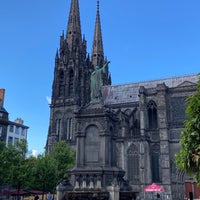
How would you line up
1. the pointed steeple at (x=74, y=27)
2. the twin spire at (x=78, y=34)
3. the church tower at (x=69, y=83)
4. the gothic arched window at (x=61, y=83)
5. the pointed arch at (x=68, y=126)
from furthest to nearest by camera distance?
the twin spire at (x=78, y=34)
the pointed steeple at (x=74, y=27)
the gothic arched window at (x=61, y=83)
the church tower at (x=69, y=83)
the pointed arch at (x=68, y=126)

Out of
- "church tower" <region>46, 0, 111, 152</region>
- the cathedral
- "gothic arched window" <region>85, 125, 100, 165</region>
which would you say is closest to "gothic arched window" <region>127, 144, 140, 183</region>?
the cathedral

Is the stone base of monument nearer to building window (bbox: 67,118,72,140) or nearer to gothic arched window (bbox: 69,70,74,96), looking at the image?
building window (bbox: 67,118,72,140)

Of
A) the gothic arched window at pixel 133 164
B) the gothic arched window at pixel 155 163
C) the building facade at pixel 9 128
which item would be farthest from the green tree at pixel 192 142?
the building facade at pixel 9 128

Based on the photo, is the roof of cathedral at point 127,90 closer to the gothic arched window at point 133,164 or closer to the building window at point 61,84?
the building window at point 61,84

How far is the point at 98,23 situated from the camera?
69.1 meters

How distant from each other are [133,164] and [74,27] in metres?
33.4

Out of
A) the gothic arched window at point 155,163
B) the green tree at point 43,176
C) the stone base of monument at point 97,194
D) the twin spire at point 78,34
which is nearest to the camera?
the stone base of monument at point 97,194

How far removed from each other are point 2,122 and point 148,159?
2112cm

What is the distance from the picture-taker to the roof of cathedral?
48.7 metres

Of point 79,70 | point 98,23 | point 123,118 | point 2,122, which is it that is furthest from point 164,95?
point 98,23

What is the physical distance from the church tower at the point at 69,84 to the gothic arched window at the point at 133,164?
11.6m

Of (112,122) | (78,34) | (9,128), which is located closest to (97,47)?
(78,34)

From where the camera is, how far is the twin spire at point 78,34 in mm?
59312

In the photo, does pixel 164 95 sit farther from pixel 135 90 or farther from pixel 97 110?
pixel 97 110
